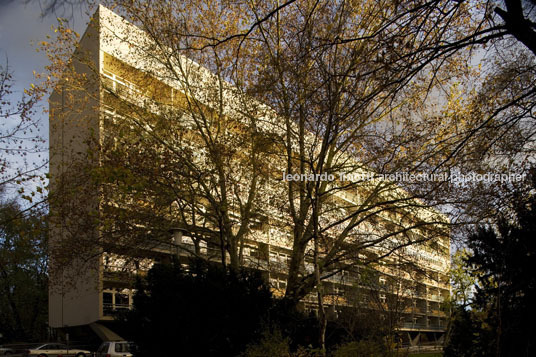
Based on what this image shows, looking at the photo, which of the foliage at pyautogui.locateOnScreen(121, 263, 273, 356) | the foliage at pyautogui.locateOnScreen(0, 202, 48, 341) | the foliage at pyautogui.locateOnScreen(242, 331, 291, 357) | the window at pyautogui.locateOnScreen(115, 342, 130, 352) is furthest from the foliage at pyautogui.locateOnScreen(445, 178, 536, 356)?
the foliage at pyautogui.locateOnScreen(0, 202, 48, 341)

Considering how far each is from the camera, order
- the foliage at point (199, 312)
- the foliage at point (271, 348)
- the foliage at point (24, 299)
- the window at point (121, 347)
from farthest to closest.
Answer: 1. the foliage at point (24, 299)
2. the window at point (121, 347)
3. the foliage at point (199, 312)
4. the foliage at point (271, 348)

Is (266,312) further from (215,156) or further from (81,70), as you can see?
(81,70)

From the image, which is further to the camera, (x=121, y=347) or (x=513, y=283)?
(x=121, y=347)

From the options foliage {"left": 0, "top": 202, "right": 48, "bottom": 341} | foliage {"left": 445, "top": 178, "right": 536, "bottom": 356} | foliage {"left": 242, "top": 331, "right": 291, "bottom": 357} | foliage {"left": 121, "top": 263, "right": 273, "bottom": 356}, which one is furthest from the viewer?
foliage {"left": 0, "top": 202, "right": 48, "bottom": 341}

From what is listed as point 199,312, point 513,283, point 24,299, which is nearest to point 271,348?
point 199,312

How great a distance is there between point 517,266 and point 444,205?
4166 mm

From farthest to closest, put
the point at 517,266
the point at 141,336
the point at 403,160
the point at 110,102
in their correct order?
the point at 110,102 → the point at 403,160 → the point at 141,336 → the point at 517,266

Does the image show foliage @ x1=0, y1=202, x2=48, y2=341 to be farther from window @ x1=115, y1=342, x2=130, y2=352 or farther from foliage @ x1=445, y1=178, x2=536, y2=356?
foliage @ x1=445, y1=178, x2=536, y2=356

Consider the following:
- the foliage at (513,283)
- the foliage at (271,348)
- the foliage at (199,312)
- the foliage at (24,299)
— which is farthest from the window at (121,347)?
the foliage at (513,283)

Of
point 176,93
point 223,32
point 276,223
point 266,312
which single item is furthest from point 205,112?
point 266,312

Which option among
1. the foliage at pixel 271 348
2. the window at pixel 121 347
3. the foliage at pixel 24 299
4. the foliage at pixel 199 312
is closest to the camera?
the foliage at pixel 271 348

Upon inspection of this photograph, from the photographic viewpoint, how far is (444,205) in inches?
495

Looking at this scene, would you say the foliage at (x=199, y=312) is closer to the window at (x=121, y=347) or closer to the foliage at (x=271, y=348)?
the foliage at (x=271, y=348)

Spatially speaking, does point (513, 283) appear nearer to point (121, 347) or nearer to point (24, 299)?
point (121, 347)
